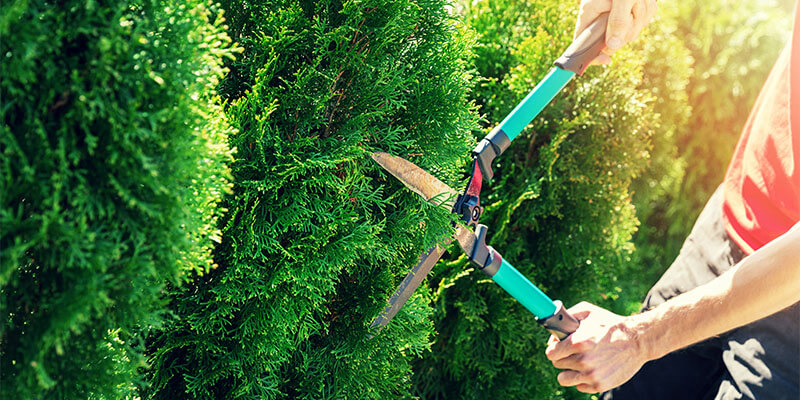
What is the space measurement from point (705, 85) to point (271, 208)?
197 inches

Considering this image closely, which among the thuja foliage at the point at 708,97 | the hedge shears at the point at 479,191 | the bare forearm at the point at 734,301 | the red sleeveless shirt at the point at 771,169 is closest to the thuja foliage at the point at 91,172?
the hedge shears at the point at 479,191

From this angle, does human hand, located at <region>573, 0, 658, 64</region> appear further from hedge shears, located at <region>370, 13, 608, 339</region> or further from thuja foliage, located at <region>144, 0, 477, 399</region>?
thuja foliage, located at <region>144, 0, 477, 399</region>

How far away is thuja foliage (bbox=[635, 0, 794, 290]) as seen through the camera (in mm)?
5184

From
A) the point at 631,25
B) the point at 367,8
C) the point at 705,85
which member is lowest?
the point at 705,85

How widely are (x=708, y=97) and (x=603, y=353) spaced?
427 centimetres

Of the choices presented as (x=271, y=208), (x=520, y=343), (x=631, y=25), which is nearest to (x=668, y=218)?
(x=520, y=343)

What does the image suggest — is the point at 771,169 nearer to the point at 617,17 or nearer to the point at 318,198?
the point at 617,17

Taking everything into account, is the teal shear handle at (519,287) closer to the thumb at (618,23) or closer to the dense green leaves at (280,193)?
the dense green leaves at (280,193)

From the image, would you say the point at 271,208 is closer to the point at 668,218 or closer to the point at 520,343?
the point at 520,343

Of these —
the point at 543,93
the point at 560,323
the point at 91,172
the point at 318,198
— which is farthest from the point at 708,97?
the point at 91,172

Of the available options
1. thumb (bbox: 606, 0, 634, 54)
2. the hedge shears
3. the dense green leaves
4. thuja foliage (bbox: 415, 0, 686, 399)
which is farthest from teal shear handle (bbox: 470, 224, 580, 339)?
thumb (bbox: 606, 0, 634, 54)

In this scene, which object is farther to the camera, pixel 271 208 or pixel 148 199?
pixel 271 208

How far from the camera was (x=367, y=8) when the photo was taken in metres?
1.99

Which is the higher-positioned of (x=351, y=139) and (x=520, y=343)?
(x=351, y=139)
